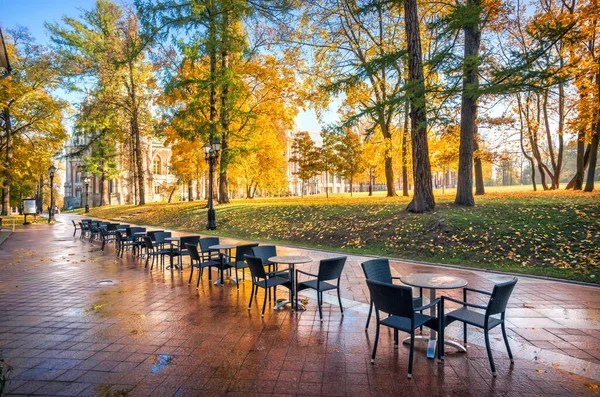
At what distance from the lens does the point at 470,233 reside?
10430mm

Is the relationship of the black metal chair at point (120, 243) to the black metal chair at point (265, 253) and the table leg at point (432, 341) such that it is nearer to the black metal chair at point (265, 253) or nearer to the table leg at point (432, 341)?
the black metal chair at point (265, 253)

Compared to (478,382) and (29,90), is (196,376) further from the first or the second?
(29,90)

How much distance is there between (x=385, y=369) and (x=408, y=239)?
7.77 metres

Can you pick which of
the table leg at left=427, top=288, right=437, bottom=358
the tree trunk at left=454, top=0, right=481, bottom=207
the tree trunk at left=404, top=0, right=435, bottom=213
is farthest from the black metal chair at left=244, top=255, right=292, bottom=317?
the tree trunk at left=454, top=0, right=481, bottom=207

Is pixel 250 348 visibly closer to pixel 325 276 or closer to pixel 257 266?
pixel 257 266

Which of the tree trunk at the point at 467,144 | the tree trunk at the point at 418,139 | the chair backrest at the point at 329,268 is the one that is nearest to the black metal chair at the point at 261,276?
the chair backrest at the point at 329,268

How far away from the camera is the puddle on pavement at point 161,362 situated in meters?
3.67

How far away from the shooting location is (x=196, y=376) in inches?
139

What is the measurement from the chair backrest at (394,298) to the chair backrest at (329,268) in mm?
1424

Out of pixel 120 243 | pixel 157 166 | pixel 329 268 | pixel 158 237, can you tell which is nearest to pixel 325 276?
pixel 329 268

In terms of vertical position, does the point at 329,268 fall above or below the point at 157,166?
below

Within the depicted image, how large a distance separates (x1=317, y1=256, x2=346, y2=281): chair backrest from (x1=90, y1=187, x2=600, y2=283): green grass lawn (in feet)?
16.5

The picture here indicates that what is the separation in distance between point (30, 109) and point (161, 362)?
99.2 feet

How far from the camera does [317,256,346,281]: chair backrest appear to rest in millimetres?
5273
